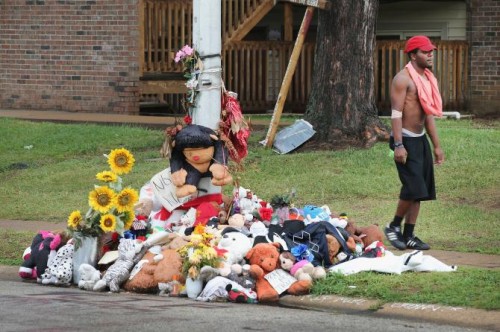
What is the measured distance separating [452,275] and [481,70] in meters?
13.5

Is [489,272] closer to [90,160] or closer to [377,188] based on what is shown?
[377,188]

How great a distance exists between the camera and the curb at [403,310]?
8.20 m

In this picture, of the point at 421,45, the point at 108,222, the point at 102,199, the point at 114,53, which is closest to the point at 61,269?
the point at 108,222

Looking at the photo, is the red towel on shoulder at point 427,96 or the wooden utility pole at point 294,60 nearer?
the red towel on shoulder at point 427,96

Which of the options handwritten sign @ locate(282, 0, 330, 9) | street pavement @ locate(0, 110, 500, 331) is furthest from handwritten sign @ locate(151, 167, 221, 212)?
handwritten sign @ locate(282, 0, 330, 9)

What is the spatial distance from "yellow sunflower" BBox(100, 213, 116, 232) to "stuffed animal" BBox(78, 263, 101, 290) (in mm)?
324

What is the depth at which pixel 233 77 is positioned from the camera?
2330cm

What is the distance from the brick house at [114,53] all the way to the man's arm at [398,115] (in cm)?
1178

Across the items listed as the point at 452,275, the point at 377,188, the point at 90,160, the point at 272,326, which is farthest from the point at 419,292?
the point at 90,160

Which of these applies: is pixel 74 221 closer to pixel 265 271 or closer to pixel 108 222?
pixel 108 222

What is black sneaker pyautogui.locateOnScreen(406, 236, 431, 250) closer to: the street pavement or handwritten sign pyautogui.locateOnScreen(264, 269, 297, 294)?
the street pavement

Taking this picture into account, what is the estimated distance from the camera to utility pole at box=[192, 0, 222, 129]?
1072cm

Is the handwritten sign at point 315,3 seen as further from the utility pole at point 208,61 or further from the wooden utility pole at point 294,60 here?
the utility pole at point 208,61

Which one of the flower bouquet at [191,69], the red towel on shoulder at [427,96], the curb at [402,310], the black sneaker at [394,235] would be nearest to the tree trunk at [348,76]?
the black sneaker at [394,235]
